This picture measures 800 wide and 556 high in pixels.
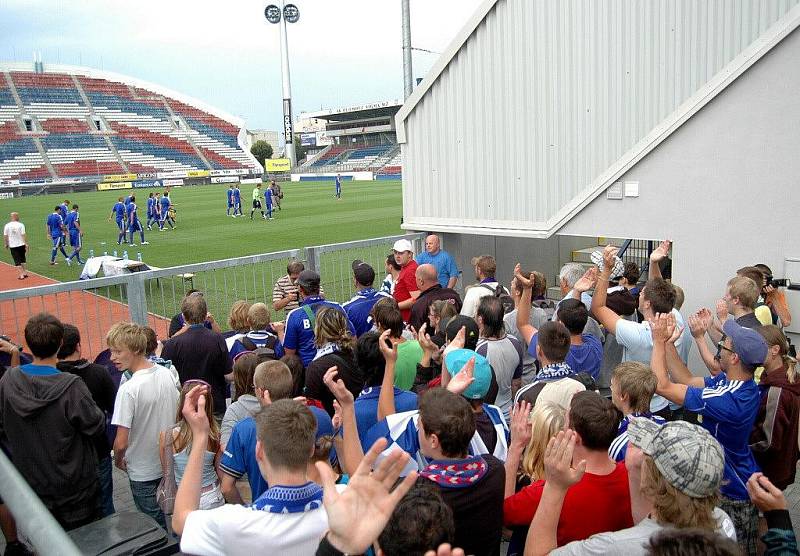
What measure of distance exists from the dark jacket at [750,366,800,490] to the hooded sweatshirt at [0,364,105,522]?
3.87 m

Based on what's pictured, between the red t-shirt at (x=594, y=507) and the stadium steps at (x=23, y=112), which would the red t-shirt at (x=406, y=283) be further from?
the stadium steps at (x=23, y=112)

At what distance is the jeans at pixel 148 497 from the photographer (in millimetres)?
4129

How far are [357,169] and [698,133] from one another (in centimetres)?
8717

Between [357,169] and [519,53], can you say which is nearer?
[519,53]

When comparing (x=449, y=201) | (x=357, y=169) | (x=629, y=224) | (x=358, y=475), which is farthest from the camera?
(x=357, y=169)

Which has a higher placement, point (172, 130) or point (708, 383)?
point (172, 130)

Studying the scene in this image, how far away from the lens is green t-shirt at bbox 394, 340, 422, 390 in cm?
446

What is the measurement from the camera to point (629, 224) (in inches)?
292

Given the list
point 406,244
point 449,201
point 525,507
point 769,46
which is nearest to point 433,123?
point 449,201

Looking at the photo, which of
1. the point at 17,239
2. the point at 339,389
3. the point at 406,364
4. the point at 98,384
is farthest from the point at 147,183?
the point at 339,389

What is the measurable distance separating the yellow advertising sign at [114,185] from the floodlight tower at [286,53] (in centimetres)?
2741

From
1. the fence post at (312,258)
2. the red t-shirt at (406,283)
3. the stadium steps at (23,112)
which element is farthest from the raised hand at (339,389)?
the stadium steps at (23,112)

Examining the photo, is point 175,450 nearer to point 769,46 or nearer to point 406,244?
point 406,244

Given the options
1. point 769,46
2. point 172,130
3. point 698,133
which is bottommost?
point 698,133
